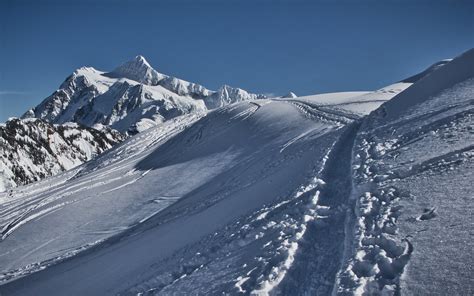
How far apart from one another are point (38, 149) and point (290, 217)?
134620 mm

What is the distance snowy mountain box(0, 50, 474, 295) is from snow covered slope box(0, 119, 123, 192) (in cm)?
9615

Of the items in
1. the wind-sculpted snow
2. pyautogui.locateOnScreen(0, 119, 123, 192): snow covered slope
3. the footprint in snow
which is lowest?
the footprint in snow

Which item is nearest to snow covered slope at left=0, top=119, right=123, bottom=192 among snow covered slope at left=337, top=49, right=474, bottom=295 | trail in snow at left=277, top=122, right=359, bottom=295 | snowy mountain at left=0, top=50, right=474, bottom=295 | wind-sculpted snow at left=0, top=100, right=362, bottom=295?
wind-sculpted snow at left=0, top=100, right=362, bottom=295

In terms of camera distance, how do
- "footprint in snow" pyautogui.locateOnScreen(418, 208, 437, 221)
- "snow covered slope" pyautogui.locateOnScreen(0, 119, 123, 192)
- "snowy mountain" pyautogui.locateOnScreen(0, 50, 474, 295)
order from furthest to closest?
"snow covered slope" pyautogui.locateOnScreen(0, 119, 123, 192), "footprint in snow" pyautogui.locateOnScreen(418, 208, 437, 221), "snowy mountain" pyautogui.locateOnScreen(0, 50, 474, 295)

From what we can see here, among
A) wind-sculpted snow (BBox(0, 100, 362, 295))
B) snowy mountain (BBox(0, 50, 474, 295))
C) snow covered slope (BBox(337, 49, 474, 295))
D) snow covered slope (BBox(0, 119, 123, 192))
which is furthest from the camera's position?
snow covered slope (BBox(0, 119, 123, 192))

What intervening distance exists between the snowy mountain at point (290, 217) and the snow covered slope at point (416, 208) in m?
0.03

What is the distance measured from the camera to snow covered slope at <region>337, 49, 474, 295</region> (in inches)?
231

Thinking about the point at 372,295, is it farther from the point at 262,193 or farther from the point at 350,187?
the point at 262,193

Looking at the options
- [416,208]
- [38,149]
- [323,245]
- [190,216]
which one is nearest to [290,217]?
[323,245]

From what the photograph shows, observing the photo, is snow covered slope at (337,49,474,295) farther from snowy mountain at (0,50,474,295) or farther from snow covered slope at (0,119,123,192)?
snow covered slope at (0,119,123,192)

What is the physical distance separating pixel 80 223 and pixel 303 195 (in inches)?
560

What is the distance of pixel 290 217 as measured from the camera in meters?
9.87

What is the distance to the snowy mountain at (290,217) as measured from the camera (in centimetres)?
669

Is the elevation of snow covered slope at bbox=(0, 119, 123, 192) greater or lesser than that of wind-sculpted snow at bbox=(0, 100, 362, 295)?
greater
